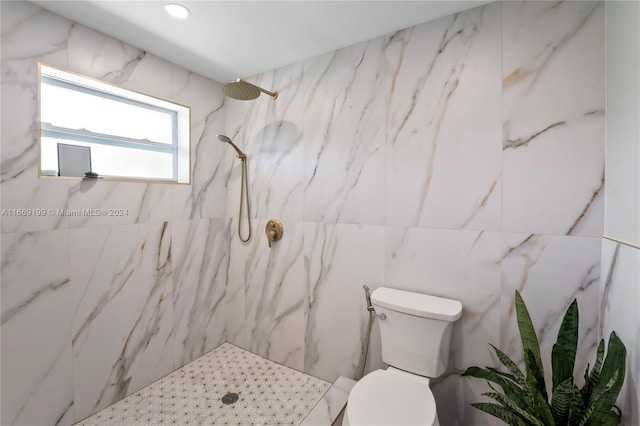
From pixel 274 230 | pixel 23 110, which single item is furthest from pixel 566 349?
pixel 23 110

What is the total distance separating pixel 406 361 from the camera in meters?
1.34

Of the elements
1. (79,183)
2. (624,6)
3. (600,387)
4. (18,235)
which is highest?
(624,6)

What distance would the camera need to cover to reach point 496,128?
1.28 m

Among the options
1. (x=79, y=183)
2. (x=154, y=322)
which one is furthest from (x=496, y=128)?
(x=154, y=322)

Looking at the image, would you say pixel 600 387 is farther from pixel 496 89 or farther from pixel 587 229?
pixel 496 89

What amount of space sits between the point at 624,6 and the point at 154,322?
2764mm

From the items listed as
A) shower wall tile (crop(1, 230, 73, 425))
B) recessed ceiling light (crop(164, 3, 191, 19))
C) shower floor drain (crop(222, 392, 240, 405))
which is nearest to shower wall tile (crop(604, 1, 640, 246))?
recessed ceiling light (crop(164, 3, 191, 19))

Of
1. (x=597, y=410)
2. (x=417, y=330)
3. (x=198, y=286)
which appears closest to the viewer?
(x=597, y=410)

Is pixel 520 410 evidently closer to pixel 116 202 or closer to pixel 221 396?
pixel 221 396

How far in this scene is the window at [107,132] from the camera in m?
1.42

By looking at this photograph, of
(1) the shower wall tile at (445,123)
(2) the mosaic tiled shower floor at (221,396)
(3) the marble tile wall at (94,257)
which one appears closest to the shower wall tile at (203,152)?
(3) the marble tile wall at (94,257)

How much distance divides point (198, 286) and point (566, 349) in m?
2.12

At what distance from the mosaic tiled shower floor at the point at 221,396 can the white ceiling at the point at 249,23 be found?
2156 millimetres

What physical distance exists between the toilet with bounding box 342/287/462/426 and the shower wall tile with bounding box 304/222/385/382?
21cm
